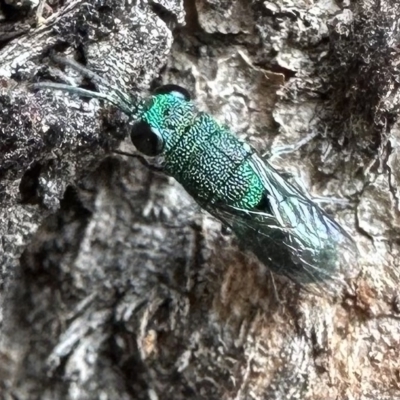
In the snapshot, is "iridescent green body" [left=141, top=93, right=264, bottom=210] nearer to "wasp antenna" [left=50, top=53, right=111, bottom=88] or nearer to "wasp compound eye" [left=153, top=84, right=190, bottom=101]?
"wasp compound eye" [left=153, top=84, right=190, bottom=101]

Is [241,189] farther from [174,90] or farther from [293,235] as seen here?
[174,90]

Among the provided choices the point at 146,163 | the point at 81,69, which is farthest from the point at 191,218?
the point at 81,69

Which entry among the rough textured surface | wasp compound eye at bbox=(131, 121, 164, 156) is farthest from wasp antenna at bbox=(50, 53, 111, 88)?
wasp compound eye at bbox=(131, 121, 164, 156)

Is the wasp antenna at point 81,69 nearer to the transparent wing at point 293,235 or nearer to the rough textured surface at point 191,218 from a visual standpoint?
the rough textured surface at point 191,218

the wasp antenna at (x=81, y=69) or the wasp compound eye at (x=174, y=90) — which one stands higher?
the wasp antenna at (x=81, y=69)

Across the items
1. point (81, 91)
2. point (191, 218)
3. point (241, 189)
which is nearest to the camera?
point (81, 91)

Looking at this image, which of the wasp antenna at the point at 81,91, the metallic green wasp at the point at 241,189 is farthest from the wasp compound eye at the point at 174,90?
the wasp antenna at the point at 81,91

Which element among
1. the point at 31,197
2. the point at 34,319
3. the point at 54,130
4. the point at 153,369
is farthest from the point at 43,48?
the point at 153,369
